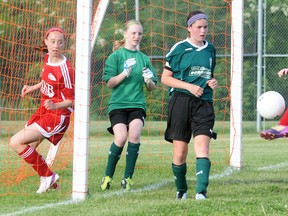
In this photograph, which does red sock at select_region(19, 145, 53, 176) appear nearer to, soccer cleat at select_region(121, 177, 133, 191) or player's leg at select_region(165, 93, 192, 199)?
soccer cleat at select_region(121, 177, 133, 191)

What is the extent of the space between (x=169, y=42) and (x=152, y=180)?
34.6ft

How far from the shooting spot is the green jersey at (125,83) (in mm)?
9539

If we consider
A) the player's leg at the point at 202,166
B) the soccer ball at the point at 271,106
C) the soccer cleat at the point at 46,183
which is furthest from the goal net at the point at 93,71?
the soccer ball at the point at 271,106

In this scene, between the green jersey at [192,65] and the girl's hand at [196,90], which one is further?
the green jersey at [192,65]

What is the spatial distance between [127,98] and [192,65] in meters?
1.49

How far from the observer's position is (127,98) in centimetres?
954

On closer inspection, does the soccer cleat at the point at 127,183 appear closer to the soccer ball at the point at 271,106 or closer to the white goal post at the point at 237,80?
the soccer ball at the point at 271,106

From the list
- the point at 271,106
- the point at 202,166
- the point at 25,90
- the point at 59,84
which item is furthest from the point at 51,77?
the point at 271,106

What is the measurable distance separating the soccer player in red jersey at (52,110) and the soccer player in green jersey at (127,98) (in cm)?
50

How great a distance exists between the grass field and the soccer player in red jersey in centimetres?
46

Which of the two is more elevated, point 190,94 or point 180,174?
point 190,94

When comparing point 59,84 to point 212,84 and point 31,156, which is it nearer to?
point 31,156

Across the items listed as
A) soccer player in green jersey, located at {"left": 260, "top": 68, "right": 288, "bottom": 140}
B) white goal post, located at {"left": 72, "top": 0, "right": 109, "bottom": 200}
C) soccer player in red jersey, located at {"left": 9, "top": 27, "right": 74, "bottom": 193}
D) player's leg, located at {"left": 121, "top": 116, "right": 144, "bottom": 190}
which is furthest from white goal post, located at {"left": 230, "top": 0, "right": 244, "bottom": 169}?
white goal post, located at {"left": 72, "top": 0, "right": 109, "bottom": 200}

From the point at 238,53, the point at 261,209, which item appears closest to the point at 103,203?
the point at 261,209
